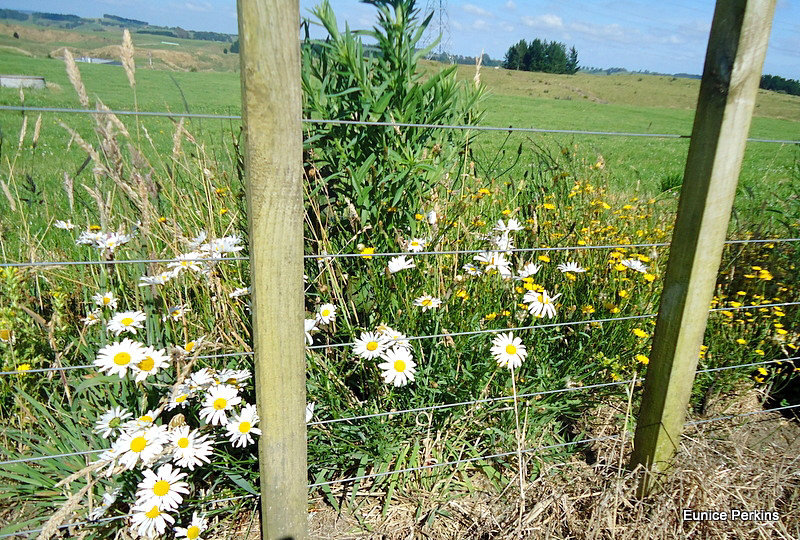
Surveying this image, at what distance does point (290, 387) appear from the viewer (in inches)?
53.3

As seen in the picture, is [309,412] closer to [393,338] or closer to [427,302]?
[393,338]

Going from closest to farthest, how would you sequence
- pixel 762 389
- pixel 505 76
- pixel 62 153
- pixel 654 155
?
pixel 762 389, pixel 62 153, pixel 654 155, pixel 505 76

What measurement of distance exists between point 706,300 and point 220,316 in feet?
5.40

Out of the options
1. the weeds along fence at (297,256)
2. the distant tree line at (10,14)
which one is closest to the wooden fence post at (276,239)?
the weeds along fence at (297,256)

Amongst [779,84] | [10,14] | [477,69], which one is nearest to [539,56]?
[779,84]

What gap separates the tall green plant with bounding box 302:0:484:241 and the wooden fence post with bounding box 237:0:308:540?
81cm

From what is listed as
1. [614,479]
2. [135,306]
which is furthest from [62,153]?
[614,479]

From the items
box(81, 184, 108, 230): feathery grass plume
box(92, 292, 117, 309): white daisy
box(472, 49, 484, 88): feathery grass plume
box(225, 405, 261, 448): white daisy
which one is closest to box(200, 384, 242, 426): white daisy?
box(225, 405, 261, 448): white daisy

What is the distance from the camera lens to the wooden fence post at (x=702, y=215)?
134 centimetres

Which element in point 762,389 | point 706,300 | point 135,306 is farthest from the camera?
point 762,389

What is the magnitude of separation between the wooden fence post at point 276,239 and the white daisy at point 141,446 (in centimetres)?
27

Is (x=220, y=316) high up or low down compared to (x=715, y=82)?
down

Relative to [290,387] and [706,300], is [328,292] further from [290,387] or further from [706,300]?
[706,300]

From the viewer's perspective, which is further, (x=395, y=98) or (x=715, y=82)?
(x=395, y=98)
